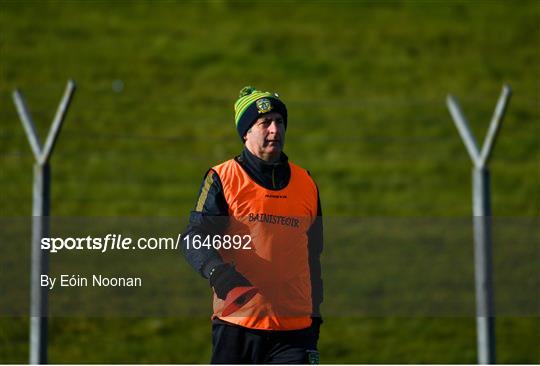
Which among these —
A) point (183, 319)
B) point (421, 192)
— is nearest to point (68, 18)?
point (421, 192)

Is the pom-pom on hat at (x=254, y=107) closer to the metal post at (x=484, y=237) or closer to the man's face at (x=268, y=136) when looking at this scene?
the man's face at (x=268, y=136)

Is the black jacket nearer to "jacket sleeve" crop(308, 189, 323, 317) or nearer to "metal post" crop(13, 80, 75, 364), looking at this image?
"jacket sleeve" crop(308, 189, 323, 317)

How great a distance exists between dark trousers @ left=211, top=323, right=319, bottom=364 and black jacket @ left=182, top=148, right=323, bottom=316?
200 mm

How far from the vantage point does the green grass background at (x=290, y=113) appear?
934 cm

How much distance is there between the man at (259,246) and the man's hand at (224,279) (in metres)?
0.08

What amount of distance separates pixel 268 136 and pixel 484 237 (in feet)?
8.02

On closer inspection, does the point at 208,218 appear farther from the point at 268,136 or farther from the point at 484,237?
the point at 484,237

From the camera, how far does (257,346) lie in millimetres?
4402

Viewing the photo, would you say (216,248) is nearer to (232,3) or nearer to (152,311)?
(152,311)

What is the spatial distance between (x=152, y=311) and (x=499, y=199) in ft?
19.4

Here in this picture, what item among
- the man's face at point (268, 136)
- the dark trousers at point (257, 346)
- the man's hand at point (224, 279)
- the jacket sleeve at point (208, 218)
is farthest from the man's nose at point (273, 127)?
the dark trousers at point (257, 346)

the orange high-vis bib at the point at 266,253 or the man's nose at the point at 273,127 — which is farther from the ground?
the man's nose at the point at 273,127

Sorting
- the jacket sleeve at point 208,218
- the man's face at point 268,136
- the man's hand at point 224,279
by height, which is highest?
the man's face at point 268,136

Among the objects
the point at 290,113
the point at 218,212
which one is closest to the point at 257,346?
the point at 218,212
